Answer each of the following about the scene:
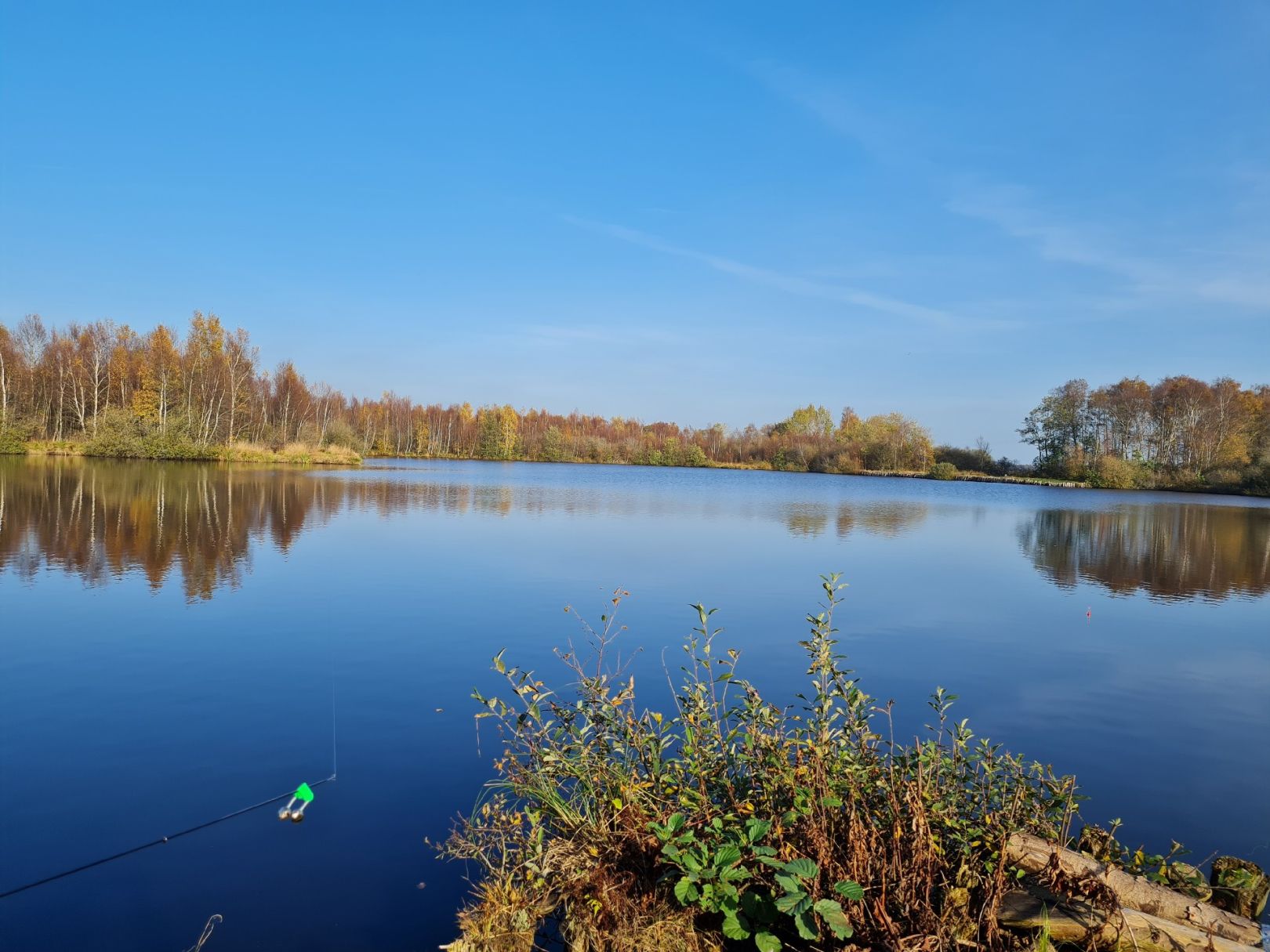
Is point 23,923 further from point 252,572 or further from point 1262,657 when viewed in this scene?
point 1262,657

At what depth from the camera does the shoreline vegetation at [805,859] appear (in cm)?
336

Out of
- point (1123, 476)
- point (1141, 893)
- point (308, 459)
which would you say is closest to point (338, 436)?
point (308, 459)

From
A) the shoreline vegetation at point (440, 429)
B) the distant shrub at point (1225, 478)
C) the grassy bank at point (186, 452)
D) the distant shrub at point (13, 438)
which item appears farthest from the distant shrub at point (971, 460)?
the distant shrub at point (13, 438)

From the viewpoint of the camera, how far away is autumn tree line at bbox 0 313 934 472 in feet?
170

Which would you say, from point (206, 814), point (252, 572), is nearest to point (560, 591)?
point (252, 572)

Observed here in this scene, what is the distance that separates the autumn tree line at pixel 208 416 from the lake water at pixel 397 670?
106ft

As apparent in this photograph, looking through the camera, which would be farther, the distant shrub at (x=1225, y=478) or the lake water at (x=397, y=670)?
the distant shrub at (x=1225, y=478)

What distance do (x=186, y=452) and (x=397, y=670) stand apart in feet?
166

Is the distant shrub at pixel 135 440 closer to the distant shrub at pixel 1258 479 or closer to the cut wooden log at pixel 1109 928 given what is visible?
the cut wooden log at pixel 1109 928

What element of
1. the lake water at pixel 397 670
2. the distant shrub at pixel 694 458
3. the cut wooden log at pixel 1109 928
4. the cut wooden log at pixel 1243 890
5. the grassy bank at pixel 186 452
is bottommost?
the lake water at pixel 397 670

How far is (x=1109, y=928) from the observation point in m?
3.31

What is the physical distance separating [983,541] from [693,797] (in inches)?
937

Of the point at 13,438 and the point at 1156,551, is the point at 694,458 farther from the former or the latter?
the point at 1156,551

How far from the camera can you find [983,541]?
1001 inches
